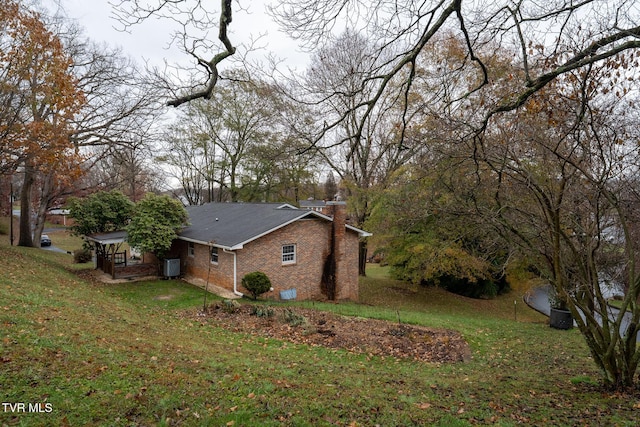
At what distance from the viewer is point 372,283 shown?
84.2 ft

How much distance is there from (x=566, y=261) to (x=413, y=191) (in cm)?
906

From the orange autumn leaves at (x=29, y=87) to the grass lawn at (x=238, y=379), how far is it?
647cm

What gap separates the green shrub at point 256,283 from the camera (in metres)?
15.9

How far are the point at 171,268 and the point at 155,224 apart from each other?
245 cm

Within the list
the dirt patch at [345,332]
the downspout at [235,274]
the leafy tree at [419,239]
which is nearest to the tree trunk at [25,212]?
the downspout at [235,274]

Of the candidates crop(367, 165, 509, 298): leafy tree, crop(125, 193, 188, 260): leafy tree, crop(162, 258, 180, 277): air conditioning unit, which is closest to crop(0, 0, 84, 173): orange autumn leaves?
crop(125, 193, 188, 260): leafy tree

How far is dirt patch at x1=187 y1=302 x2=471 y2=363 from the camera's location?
392 inches

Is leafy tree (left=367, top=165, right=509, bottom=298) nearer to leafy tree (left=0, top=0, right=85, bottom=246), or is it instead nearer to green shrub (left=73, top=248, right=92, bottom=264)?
leafy tree (left=0, top=0, right=85, bottom=246)

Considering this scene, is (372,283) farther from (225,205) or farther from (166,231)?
(166,231)

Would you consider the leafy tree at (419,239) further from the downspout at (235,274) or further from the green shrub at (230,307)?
the green shrub at (230,307)

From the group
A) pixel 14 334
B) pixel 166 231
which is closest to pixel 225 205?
pixel 166 231

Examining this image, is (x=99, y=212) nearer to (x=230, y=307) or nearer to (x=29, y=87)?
(x=29, y=87)

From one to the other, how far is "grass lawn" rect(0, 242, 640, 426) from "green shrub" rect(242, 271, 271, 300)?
430 centimetres

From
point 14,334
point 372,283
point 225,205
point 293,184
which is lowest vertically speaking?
point 372,283
